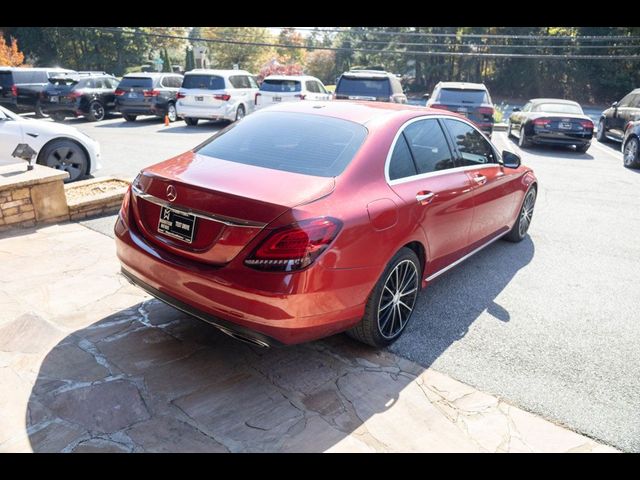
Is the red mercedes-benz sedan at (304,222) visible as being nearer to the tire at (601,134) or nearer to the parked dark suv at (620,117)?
the parked dark suv at (620,117)

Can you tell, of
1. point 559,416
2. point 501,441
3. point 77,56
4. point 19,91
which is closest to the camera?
point 501,441

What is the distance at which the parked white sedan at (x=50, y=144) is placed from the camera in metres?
6.97

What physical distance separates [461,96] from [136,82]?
1023 cm

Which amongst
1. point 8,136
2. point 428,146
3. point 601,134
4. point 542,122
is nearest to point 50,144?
point 8,136

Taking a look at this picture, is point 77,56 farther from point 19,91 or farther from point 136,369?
point 136,369

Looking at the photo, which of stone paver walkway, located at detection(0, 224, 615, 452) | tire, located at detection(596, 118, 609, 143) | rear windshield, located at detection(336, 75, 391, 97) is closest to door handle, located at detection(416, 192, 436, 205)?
stone paver walkway, located at detection(0, 224, 615, 452)

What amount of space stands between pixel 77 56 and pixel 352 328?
50.9m

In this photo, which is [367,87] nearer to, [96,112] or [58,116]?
[96,112]

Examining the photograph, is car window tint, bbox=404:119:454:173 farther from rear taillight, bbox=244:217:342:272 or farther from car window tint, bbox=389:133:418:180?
rear taillight, bbox=244:217:342:272

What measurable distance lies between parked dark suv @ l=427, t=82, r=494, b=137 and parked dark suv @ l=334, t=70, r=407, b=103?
3.94ft

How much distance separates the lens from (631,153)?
11531 mm

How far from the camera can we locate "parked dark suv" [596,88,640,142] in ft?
45.4
